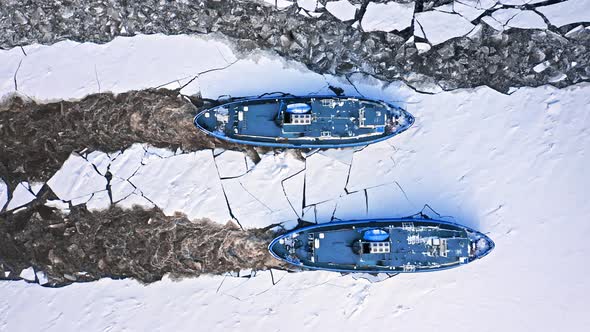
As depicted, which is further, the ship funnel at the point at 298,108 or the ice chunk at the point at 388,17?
the ice chunk at the point at 388,17

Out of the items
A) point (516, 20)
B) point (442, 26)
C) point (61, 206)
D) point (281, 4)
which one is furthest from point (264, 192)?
point (516, 20)

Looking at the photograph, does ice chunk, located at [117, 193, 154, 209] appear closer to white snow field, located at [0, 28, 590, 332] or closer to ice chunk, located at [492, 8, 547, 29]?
white snow field, located at [0, 28, 590, 332]

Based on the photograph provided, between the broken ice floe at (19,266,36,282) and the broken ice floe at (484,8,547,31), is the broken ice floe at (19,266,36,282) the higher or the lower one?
the lower one

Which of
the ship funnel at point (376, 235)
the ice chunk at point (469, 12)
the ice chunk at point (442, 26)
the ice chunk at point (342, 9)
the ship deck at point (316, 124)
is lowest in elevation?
the ship funnel at point (376, 235)

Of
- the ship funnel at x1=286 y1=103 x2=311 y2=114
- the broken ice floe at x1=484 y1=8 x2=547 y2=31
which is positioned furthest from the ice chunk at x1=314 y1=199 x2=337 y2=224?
the broken ice floe at x1=484 y1=8 x2=547 y2=31

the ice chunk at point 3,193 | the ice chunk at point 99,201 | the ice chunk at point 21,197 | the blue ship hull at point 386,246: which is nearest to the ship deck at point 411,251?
the blue ship hull at point 386,246

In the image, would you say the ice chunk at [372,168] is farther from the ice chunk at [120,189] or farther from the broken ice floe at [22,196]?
the broken ice floe at [22,196]

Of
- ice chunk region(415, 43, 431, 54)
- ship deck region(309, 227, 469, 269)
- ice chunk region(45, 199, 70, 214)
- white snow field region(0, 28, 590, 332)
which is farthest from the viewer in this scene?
ice chunk region(45, 199, 70, 214)
